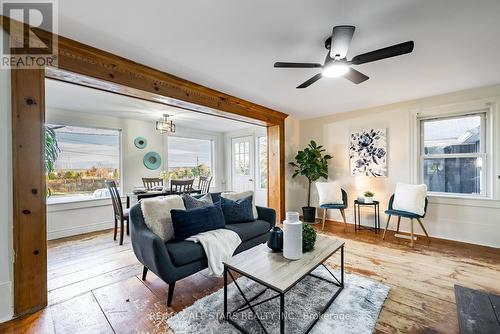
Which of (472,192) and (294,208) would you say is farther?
(294,208)

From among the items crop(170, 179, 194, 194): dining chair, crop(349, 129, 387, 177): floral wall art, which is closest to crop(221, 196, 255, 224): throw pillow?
crop(170, 179, 194, 194): dining chair

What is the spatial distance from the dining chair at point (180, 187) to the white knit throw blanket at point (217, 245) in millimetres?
1911

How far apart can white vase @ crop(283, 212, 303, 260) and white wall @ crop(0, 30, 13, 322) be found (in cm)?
220

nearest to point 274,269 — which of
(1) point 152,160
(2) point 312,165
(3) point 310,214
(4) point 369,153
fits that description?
(2) point 312,165

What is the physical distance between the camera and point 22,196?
177 cm

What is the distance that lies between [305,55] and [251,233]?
2066mm

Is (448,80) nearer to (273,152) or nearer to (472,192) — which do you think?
(472,192)

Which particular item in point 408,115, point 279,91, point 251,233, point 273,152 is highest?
point 279,91

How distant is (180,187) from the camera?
4113mm

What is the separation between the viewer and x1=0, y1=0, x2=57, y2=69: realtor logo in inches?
64.3

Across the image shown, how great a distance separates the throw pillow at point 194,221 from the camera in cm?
219

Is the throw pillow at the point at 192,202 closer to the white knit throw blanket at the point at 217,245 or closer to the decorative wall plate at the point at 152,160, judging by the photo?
the white knit throw blanket at the point at 217,245

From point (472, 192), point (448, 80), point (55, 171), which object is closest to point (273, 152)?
point (448, 80)

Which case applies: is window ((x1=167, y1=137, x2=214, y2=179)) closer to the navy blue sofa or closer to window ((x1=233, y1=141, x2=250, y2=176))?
window ((x1=233, y1=141, x2=250, y2=176))
